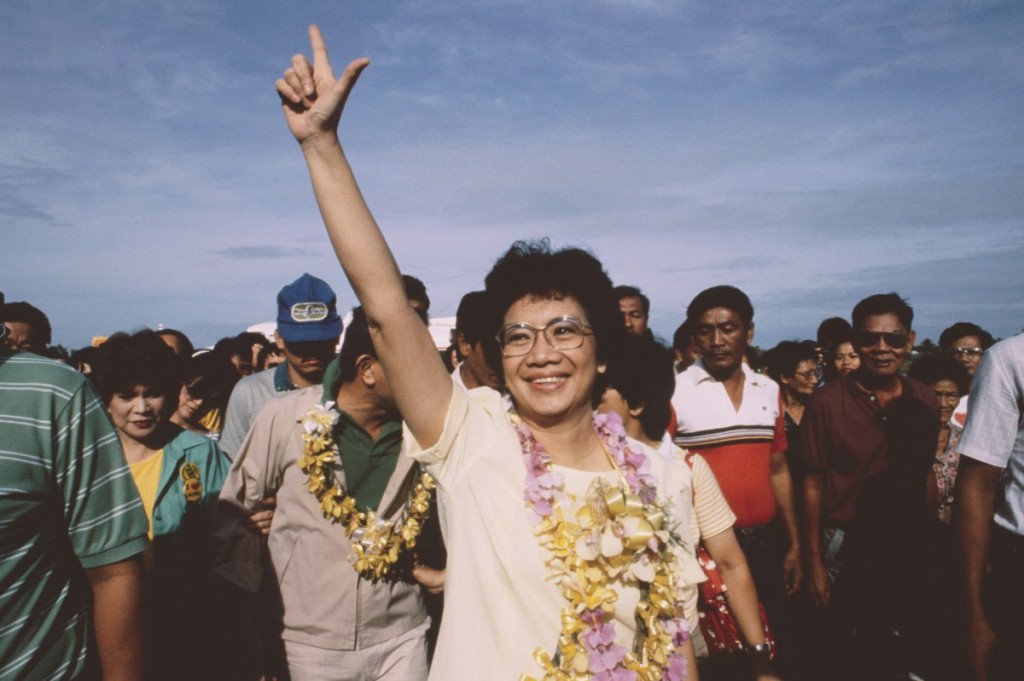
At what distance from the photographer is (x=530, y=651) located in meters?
1.90

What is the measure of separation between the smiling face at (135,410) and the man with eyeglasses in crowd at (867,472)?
14.4ft

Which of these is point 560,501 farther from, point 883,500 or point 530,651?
point 883,500

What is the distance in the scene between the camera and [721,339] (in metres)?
4.91

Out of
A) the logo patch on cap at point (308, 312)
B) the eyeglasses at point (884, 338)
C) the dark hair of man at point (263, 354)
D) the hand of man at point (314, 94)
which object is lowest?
the eyeglasses at point (884, 338)

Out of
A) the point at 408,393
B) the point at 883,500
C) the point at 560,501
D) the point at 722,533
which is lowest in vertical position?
the point at 883,500

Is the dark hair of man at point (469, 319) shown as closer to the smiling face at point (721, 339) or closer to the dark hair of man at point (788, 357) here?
the smiling face at point (721, 339)

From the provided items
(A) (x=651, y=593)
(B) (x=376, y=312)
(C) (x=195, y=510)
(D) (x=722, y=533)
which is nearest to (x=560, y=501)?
(A) (x=651, y=593)

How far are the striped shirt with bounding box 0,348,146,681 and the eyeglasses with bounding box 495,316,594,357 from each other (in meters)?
1.23

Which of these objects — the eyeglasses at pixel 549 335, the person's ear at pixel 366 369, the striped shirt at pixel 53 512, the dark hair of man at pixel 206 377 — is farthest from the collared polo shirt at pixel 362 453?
the dark hair of man at pixel 206 377

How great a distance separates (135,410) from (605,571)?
277 cm

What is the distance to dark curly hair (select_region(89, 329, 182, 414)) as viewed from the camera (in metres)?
3.61

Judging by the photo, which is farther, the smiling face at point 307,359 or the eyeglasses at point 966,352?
the eyeglasses at point 966,352

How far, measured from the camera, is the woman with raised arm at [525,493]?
5.94 ft

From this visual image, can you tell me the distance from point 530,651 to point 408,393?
812 millimetres
